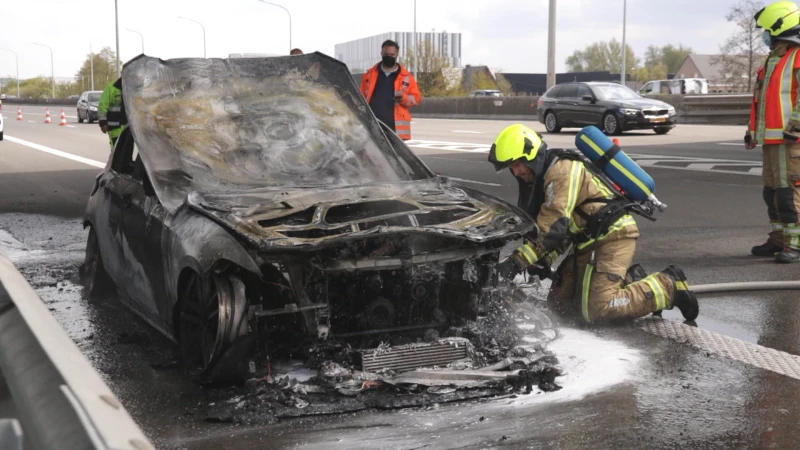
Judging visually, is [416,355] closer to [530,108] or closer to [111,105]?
[111,105]

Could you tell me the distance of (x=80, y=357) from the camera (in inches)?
86.0

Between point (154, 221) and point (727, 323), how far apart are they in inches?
137

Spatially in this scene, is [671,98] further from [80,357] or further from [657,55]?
[657,55]

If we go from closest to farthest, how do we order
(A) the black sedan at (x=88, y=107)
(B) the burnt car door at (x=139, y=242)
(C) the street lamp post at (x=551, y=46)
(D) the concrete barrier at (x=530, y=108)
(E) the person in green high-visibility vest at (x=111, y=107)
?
(B) the burnt car door at (x=139, y=242) < (E) the person in green high-visibility vest at (x=111, y=107) < (D) the concrete barrier at (x=530, y=108) < (C) the street lamp post at (x=551, y=46) < (A) the black sedan at (x=88, y=107)

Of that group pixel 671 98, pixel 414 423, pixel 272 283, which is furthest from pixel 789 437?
pixel 671 98

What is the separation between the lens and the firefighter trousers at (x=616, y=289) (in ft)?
19.1

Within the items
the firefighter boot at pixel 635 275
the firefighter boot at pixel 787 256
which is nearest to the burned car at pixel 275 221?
the firefighter boot at pixel 635 275

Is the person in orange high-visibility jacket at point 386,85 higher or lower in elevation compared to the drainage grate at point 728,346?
higher

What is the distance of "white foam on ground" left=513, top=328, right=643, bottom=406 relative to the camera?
4578 millimetres

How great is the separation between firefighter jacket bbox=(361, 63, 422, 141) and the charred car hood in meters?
5.72

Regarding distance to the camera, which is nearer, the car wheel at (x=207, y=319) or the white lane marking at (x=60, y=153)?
the car wheel at (x=207, y=319)

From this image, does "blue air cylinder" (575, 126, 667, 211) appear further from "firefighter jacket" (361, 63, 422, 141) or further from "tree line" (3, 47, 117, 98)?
"tree line" (3, 47, 117, 98)

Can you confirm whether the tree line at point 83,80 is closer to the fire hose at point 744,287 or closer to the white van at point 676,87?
the white van at point 676,87

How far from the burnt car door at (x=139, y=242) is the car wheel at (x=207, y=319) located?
14.8 inches
